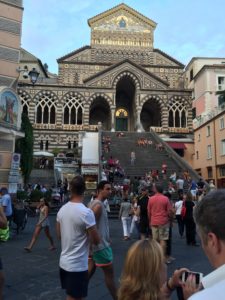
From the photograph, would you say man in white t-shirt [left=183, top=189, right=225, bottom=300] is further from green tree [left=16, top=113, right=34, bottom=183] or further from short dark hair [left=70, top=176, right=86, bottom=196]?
green tree [left=16, top=113, right=34, bottom=183]

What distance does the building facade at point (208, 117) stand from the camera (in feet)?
102

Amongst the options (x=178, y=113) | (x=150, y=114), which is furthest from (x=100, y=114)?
(x=178, y=113)

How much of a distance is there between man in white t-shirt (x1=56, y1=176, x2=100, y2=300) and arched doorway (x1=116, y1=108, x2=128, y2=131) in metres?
42.7

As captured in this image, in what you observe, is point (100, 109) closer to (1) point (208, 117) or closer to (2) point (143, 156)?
(1) point (208, 117)

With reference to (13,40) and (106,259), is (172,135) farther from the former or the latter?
(106,259)

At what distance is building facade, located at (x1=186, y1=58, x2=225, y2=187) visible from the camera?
102 ft

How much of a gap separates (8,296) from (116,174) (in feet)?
65.9

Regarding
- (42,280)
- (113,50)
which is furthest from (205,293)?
(113,50)

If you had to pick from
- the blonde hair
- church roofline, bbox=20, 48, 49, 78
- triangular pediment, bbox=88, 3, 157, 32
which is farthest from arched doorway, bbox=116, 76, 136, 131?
the blonde hair

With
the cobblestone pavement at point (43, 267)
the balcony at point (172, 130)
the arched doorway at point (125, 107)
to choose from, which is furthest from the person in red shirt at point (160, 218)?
the arched doorway at point (125, 107)

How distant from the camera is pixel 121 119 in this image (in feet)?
155

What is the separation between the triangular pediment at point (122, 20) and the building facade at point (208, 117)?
8.99 metres

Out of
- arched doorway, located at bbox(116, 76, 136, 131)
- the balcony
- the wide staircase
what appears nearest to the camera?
Result: the wide staircase

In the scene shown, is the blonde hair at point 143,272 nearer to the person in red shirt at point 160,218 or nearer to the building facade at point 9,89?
the person in red shirt at point 160,218
